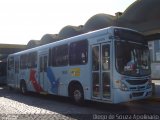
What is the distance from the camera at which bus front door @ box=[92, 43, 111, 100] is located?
11133 millimetres

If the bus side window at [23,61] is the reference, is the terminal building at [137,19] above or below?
above

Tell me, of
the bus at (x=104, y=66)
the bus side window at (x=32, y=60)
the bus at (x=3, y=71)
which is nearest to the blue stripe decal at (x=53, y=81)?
the bus at (x=104, y=66)

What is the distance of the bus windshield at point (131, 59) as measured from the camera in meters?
10.9

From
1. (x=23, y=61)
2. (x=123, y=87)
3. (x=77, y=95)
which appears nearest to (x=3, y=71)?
(x=23, y=61)

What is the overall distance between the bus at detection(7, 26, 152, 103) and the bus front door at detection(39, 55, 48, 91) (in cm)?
115

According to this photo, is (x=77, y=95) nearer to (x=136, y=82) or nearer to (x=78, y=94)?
(x=78, y=94)

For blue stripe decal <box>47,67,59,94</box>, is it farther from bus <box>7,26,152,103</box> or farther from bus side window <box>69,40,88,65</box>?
bus side window <box>69,40,88,65</box>

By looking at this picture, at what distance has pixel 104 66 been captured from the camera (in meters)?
11.3

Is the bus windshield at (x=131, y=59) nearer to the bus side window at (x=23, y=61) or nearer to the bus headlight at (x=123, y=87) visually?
the bus headlight at (x=123, y=87)

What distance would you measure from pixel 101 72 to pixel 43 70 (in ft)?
19.5

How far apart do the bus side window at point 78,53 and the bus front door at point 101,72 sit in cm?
62

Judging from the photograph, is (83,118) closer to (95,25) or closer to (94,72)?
(94,72)

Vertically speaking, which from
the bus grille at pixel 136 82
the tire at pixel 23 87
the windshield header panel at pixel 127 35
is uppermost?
the windshield header panel at pixel 127 35

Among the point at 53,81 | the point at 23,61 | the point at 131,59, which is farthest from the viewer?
the point at 23,61
